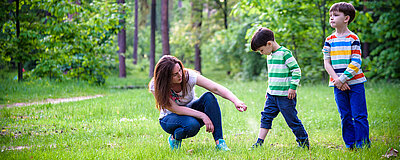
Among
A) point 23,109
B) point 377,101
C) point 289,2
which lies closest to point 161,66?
point 23,109

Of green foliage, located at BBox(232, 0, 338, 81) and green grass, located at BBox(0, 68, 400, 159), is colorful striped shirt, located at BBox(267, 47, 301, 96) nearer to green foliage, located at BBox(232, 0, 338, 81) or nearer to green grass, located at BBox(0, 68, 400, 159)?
green grass, located at BBox(0, 68, 400, 159)

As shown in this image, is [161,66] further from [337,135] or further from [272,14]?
[272,14]

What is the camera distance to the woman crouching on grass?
3904 millimetres

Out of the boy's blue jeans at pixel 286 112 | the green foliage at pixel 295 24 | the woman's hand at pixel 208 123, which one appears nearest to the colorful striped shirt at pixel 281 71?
the boy's blue jeans at pixel 286 112

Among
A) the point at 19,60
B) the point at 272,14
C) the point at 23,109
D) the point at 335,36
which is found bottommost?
the point at 23,109

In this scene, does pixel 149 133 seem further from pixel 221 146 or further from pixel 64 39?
pixel 64 39

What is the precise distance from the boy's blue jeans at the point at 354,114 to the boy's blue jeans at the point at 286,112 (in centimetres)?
52

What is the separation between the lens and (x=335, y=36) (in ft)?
13.5

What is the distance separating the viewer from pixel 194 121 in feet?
13.4

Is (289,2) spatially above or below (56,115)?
above

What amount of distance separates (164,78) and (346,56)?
85.9 inches

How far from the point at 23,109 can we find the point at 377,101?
8.56 meters

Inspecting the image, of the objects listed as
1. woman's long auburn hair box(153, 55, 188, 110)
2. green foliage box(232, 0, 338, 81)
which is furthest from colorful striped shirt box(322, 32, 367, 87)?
green foliage box(232, 0, 338, 81)

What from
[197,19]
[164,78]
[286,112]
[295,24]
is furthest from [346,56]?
[197,19]
